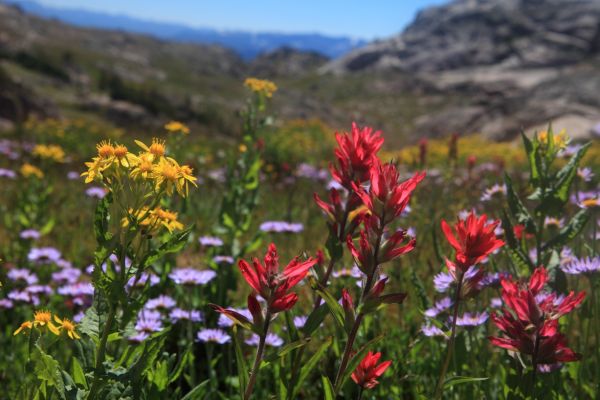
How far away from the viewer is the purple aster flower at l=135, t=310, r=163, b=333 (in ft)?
6.68

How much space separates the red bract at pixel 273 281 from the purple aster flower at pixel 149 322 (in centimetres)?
104

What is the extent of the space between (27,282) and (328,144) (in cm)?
876

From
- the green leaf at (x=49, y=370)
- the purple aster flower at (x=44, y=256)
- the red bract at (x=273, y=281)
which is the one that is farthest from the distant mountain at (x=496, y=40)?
the green leaf at (x=49, y=370)

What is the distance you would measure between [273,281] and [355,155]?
0.43m

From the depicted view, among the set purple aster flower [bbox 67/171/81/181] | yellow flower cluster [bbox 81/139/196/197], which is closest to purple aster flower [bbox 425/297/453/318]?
yellow flower cluster [bbox 81/139/196/197]

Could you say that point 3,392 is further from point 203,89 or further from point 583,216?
point 203,89

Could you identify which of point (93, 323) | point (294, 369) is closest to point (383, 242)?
point (294, 369)

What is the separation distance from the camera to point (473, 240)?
3.62ft

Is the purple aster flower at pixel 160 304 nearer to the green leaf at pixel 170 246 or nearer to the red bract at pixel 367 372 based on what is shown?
the green leaf at pixel 170 246

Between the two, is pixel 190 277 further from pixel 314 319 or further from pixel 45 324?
pixel 314 319

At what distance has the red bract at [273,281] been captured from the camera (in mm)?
1072

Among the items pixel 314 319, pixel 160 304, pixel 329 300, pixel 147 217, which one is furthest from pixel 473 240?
pixel 160 304

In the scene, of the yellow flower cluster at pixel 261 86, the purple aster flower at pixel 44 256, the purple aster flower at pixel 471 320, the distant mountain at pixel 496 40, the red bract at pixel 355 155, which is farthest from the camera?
the distant mountain at pixel 496 40

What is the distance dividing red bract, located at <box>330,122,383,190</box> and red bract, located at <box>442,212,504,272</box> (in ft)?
1.03
